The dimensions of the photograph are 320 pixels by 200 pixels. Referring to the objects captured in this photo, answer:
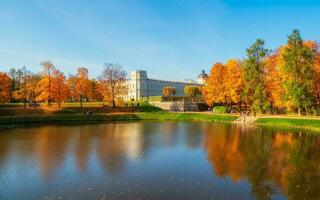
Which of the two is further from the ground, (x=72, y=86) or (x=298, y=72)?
(x=298, y=72)

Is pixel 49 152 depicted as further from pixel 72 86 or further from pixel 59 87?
pixel 72 86

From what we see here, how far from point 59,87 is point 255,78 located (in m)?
40.8

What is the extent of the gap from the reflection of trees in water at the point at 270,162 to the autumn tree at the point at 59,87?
4348cm

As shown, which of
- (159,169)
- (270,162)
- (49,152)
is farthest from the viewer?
(49,152)

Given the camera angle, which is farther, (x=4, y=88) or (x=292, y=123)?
(x=4, y=88)

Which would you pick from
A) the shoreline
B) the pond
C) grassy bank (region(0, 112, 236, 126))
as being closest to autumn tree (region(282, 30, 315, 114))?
the shoreline

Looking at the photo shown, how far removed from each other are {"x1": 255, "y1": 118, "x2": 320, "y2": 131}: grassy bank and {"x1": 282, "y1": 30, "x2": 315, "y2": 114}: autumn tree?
5326 mm

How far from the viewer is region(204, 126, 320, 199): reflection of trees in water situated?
17672 millimetres

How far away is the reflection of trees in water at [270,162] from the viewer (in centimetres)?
1767

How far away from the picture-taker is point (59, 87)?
71500mm

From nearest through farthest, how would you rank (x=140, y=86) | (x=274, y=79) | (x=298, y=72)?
(x=298, y=72) → (x=274, y=79) → (x=140, y=86)

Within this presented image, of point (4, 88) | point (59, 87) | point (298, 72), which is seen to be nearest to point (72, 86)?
point (59, 87)

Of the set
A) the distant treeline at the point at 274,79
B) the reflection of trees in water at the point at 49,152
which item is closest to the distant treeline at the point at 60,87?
the distant treeline at the point at 274,79

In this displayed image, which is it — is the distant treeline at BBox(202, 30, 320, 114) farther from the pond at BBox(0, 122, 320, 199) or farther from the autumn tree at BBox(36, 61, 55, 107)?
the autumn tree at BBox(36, 61, 55, 107)
